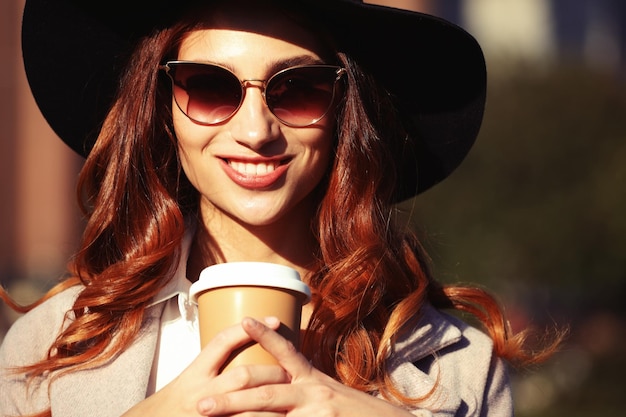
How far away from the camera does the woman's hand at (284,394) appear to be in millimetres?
2271

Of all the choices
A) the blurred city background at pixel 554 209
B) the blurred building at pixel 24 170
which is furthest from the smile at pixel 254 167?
the blurred building at pixel 24 170

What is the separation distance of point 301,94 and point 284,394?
94 centimetres

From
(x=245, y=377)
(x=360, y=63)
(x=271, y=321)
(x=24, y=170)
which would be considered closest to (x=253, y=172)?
(x=360, y=63)

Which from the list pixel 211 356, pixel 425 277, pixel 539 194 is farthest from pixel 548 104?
pixel 211 356

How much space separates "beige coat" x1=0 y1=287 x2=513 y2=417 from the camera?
9.50 feet

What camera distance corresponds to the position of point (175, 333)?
3039 millimetres

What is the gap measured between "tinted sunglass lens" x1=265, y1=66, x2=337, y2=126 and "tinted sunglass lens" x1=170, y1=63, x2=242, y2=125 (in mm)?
103

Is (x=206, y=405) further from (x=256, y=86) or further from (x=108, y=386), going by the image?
(x=256, y=86)

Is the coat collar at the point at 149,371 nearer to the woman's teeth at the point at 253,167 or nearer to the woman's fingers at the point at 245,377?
the woman's teeth at the point at 253,167

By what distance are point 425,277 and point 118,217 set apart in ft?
3.22

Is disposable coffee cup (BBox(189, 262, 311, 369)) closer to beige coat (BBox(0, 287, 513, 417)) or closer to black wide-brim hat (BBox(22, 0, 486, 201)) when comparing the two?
beige coat (BBox(0, 287, 513, 417))

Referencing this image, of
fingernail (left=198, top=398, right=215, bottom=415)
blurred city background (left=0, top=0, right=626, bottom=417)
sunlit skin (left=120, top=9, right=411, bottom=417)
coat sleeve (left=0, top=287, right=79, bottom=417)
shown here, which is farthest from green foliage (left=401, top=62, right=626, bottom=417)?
fingernail (left=198, top=398, right=215, bottom=415)

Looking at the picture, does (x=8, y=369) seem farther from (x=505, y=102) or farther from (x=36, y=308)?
(x=505, y=102)

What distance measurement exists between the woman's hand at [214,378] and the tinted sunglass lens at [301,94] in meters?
0.77
